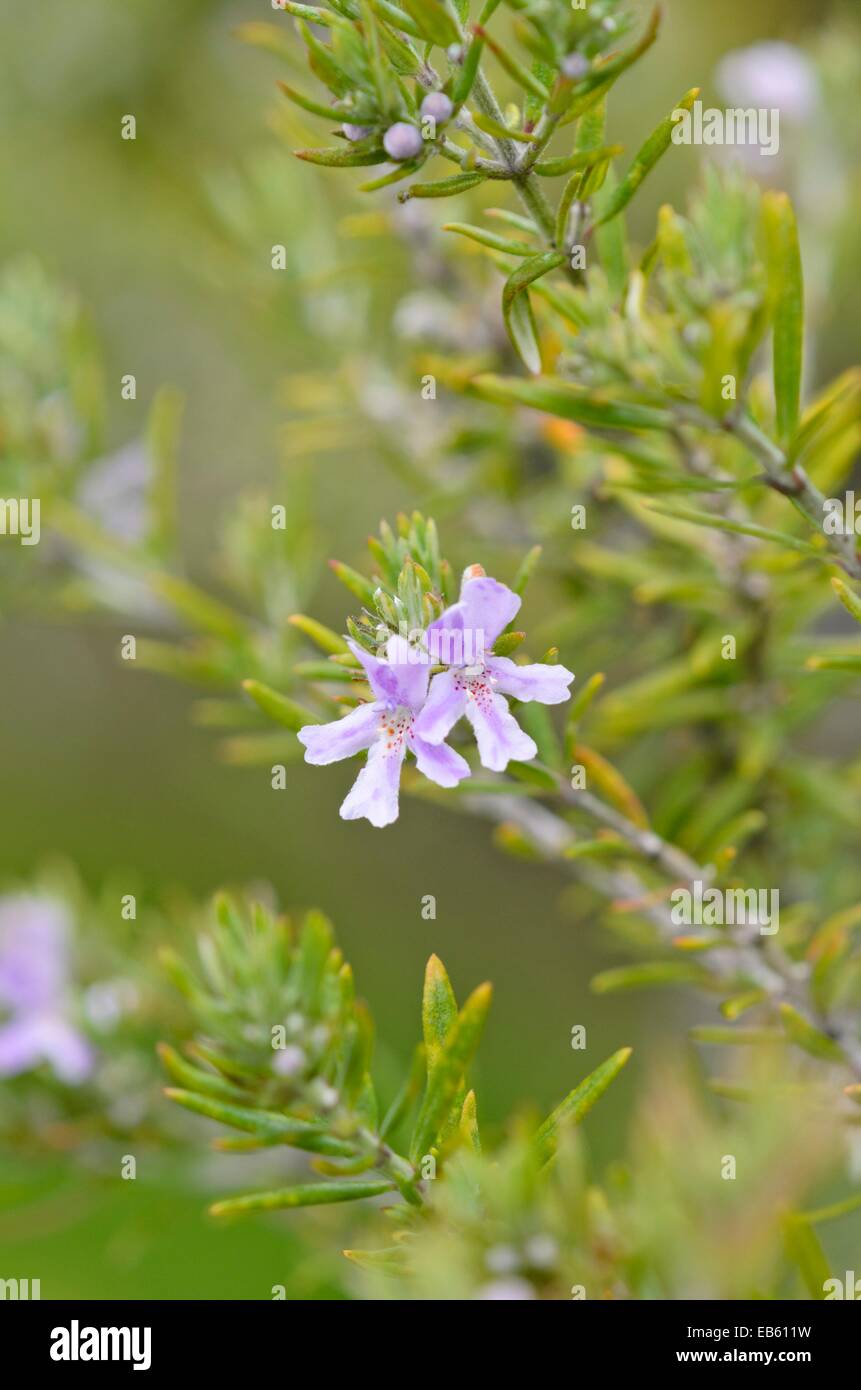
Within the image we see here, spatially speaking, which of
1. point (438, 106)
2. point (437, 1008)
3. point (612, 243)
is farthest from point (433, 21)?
point (437, 1008)

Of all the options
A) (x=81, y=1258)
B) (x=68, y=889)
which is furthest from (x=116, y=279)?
(x=81, y=1258)

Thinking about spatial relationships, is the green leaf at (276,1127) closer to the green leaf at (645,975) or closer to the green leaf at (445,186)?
the green leaf at (645,975)

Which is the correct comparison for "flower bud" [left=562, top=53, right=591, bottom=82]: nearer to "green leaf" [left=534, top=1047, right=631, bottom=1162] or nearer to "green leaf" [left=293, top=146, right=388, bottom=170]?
"green leaf" [left=293, top=146, right=388, bottom=170]

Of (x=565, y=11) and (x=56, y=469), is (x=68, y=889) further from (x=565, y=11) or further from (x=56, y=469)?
(x=565, y=11)

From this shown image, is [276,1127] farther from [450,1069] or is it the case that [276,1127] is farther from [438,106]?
Answer: [438,106]

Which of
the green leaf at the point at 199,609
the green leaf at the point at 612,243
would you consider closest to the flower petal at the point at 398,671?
the green leaf at the point at 612,243

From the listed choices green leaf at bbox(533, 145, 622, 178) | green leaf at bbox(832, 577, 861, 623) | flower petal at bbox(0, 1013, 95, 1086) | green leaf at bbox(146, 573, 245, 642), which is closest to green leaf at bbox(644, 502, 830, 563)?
green leaf at bbox(832, 577, 861, 623)

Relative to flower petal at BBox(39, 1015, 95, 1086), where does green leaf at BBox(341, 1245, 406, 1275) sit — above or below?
below
